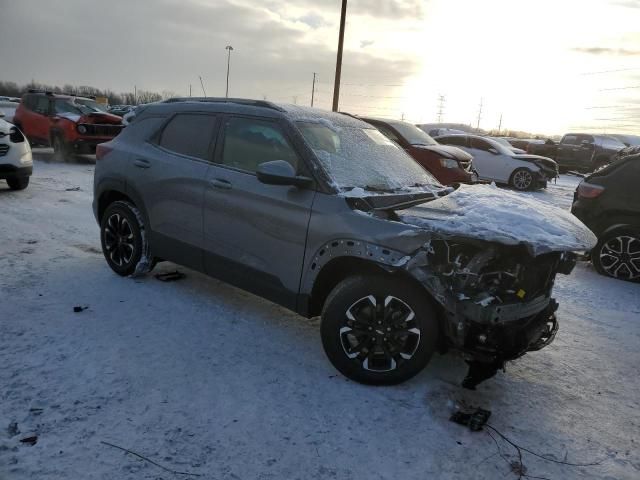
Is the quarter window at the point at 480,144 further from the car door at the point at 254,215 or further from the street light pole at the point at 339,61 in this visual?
the car door at the point at 254,215

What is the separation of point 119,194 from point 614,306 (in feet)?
17.6

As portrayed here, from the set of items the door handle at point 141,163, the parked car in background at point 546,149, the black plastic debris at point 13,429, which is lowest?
the black plastic debris at point 13,429

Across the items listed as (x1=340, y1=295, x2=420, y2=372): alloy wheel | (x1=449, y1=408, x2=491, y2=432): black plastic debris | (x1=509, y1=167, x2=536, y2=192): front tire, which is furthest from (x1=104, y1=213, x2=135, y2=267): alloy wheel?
(x1=509, y1=167, x2=536, y2=192): front tire

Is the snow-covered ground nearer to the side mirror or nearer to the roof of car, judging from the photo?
the side mirror

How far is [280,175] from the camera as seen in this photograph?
349 centimetres

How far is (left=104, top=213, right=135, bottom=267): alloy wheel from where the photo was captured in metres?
4.94

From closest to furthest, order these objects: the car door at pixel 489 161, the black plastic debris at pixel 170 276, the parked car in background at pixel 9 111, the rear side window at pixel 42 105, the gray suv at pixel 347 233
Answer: the gray suv at pixel 347 233, the black plastic debris at pixel 170 276, the rear side window at pixel 42 105, the car door at pixel 489 161, the parked car in background at pixel 9 111

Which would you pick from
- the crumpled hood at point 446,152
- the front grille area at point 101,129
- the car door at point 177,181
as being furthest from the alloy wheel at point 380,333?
the front grille area at point 101,129

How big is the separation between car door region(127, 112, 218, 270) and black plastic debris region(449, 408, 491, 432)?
7.93 ft

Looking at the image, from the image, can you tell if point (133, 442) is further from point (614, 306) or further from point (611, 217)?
point (611, 217)

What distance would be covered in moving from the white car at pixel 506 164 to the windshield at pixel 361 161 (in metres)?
11.8

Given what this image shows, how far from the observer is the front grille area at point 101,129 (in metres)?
Answer: 13.2

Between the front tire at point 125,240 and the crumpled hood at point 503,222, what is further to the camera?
the front tire at point 125,240

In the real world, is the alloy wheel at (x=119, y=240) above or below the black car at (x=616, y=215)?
below
